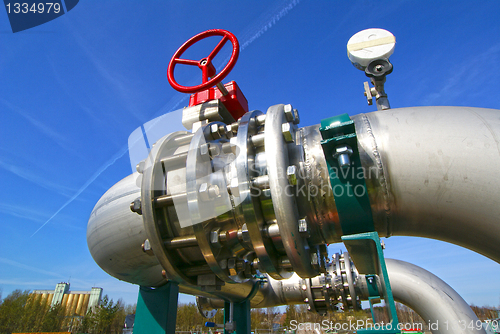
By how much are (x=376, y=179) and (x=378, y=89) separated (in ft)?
2.68

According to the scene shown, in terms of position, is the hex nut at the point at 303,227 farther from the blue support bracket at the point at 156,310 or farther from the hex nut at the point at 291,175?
the blue support bracket at the point at 156,310

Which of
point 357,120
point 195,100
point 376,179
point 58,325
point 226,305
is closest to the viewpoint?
point 376,179

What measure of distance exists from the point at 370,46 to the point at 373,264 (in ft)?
4.37

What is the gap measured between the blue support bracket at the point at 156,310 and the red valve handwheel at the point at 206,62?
143 centimetres

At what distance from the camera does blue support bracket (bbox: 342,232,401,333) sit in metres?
1.04

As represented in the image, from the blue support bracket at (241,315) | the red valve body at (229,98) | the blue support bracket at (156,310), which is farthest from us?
the blue support bracket at (241,315)

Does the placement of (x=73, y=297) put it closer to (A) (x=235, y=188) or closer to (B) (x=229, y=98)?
(B) (x=229, y=98)

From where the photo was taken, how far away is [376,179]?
1.27 metres

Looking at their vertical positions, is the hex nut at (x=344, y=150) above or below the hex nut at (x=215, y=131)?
below

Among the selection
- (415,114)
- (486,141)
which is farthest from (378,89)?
(486,141)

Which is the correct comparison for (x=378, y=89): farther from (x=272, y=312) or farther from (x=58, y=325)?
(x=272, y=312)

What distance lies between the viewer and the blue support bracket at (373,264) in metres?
1.04

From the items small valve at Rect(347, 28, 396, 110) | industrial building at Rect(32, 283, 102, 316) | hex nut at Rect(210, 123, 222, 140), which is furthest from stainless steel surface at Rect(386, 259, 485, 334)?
industrial building at Rect(32, 283, 102, 316)

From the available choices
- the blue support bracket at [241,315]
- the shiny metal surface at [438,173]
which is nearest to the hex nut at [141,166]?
the shiny metal surface at [438,173]
